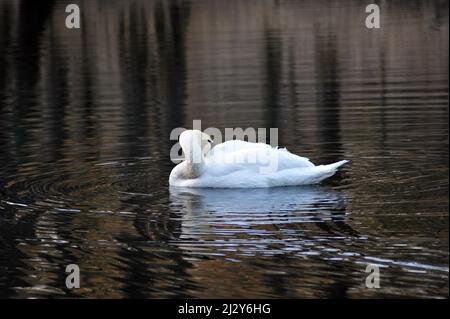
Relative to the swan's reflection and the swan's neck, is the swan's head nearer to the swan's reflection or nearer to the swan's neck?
the swan's neck

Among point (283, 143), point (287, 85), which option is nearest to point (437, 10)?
point (287, 85)

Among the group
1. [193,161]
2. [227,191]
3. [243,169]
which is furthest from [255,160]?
[193,161]

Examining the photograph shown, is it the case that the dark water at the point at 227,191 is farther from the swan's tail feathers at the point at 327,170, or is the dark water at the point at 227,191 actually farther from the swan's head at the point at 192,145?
the swan's head at the point at 192,145

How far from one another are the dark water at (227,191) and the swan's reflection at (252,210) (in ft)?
0.10

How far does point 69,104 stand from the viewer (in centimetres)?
2338

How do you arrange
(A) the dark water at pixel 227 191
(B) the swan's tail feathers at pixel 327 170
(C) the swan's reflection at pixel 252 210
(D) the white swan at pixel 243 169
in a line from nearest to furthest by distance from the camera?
(A) the dark water at pixel 227 191 < (C) the swan's reflection at pixel 252 210 < (B) the swan's tail feathers at pixel 327 170 < (D) the white swan at pixel 243 169

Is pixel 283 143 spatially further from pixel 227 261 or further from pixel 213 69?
pixel 213 69

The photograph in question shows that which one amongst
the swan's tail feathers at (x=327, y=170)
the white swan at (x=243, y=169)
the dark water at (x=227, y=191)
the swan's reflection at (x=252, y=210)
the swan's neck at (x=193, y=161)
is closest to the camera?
the dark water at (x=227, y=191)

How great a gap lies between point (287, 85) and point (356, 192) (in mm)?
11698

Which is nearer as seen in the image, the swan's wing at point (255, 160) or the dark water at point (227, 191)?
the dark water at point (227, 191)

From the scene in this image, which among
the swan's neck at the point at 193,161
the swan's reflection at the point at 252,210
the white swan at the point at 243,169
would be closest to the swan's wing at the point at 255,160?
the white swan at the point at 243,169

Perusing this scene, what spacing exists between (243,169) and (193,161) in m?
0.63

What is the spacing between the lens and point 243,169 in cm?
1429

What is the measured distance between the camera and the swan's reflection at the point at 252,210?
11625mm
